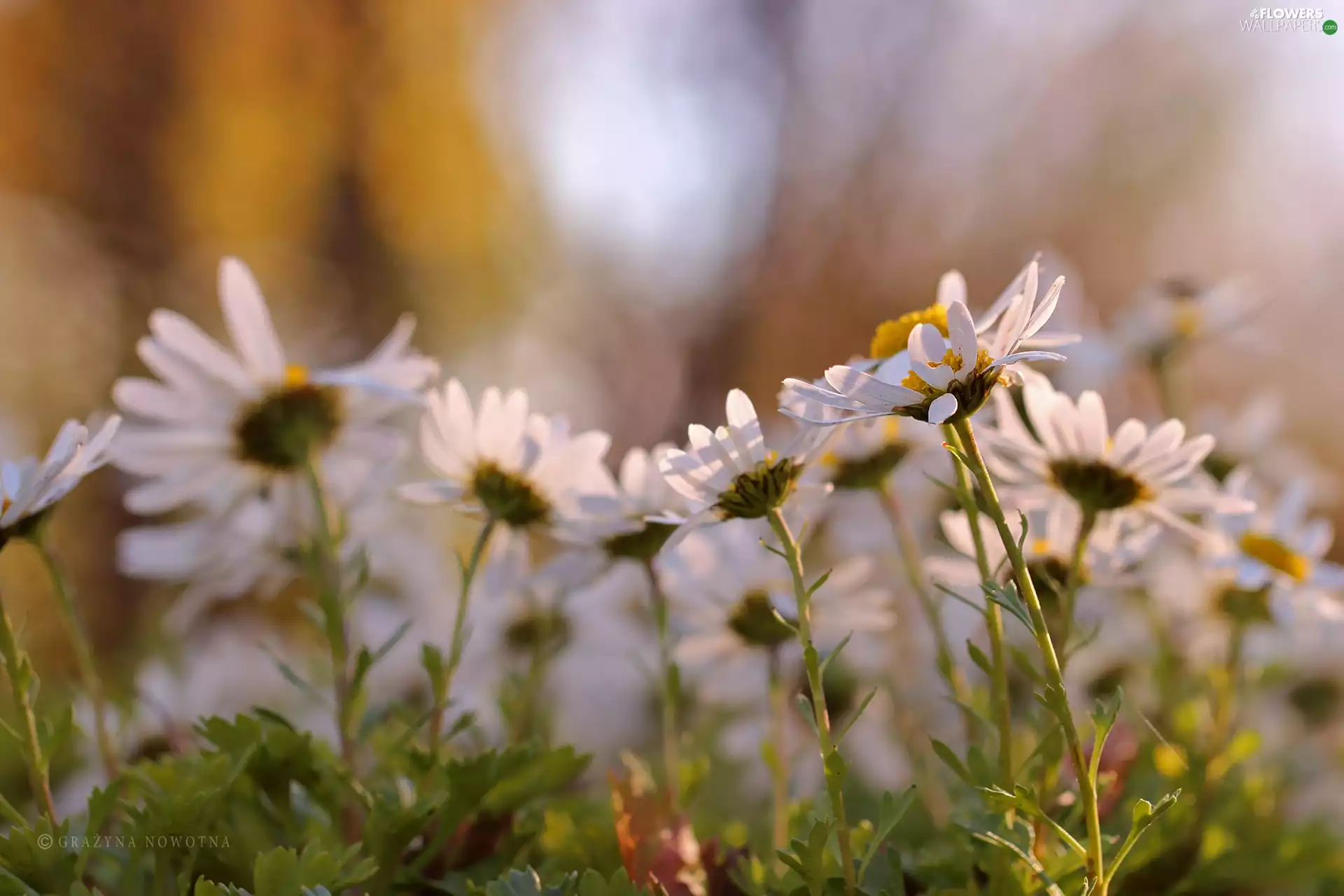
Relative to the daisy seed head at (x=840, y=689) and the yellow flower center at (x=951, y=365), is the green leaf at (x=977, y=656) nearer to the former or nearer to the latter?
the yellow flower center at (x=951, y=365)

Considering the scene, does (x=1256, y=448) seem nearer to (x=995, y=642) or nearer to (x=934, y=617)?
(x=934, y=617)

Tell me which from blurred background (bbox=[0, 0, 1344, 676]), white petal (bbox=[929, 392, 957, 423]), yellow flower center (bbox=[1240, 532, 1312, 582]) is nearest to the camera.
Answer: white petal (bbox=[929, 392, 957, 423])

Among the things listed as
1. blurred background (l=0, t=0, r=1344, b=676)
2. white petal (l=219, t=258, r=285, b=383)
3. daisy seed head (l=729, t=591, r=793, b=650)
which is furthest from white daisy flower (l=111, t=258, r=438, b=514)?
blurred background (l=0, t=0, r=1344, b=676)

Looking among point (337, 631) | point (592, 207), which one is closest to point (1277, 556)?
point (337, 631)

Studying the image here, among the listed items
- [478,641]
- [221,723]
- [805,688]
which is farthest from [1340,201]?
[221,723]

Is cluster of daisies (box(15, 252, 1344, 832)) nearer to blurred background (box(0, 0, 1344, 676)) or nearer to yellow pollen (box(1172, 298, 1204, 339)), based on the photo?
yellow pollen (box(1172, 298, 1204, 339))

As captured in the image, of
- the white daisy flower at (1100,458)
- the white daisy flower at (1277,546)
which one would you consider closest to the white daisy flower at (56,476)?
the white daisy flower at (1100,458)

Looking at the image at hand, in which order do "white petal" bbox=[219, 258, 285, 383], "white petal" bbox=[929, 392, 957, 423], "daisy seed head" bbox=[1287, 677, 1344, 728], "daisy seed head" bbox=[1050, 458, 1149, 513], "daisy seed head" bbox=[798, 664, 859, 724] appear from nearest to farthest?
"white petal" bbox=[929, 392, 957, 423]
"daisy seed head" bbox=[1050, 458, 1149, 513]
"white petal" bbox=[219, 258, 285, 383]
"daisy seed head" bbox=[798, 664, 859, 724]
"daisy seed head" bbox=[1287, 677, 1344, 728]
